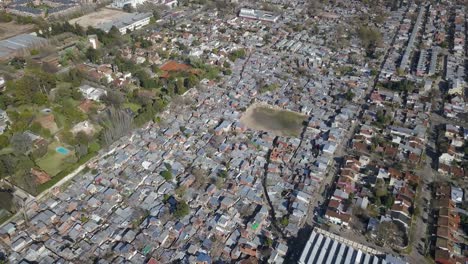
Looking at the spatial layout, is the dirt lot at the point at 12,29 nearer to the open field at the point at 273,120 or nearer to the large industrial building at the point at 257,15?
the large industrial building at the point at 257,15

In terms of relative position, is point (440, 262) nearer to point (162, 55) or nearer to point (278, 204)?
point (278, 204)

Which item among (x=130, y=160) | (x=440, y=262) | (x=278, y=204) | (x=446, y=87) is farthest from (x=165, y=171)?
(x=446, y=87)

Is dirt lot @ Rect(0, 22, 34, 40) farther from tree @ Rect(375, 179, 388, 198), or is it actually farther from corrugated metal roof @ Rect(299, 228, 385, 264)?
tree @ Rect(375, 179, 388, 198)

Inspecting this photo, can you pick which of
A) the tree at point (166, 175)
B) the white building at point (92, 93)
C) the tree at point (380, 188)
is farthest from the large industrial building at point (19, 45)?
the tree at point (380, 188)

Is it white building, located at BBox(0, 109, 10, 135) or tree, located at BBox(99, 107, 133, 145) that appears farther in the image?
white building, located at BBox(0, 109, 10, 135)

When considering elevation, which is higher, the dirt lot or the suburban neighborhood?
the dirt lot

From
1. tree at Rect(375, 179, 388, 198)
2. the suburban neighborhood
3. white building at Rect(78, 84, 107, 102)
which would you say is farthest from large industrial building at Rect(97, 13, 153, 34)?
tree at Rect(375, 179, 388, 198)

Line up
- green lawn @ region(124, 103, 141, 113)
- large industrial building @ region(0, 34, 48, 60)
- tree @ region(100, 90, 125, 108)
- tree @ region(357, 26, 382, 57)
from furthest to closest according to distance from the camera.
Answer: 1. tree @ region(357, 26, 382, 57)
2. large industrial building @ region(0, 34, 48, 60)
3. green lawn @ region(124, 103, 141, 113)
4. tree @ region(100, 90, 125, 108)
